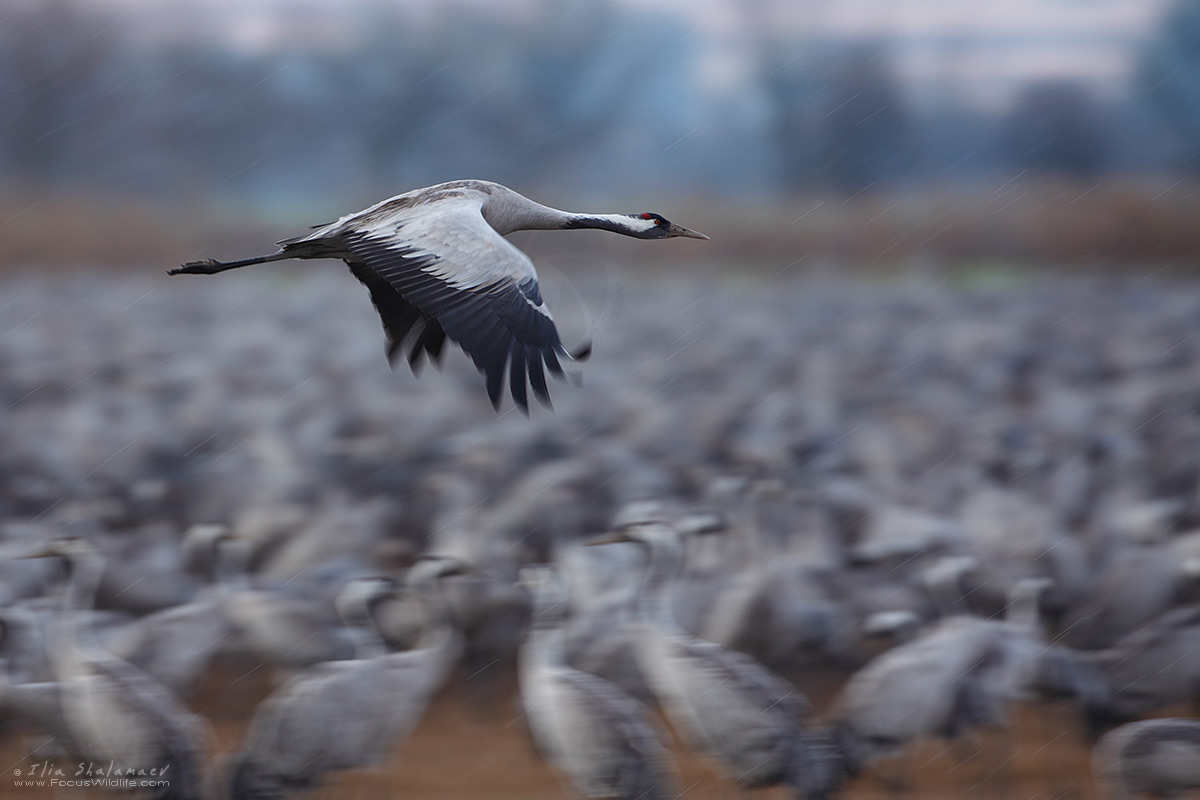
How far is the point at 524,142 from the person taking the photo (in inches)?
387

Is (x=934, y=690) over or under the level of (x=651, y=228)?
under

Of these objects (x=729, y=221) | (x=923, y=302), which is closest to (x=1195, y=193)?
(x=923, y=302)

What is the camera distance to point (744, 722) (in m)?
3.29

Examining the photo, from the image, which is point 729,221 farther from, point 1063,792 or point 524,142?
point 1063,792

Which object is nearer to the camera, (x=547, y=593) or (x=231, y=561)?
(x=547, y=593)

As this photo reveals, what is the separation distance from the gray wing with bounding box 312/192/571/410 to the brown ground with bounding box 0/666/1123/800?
1726 mm

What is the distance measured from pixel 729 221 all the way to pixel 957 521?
530cm

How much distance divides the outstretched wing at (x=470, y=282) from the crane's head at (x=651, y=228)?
48cm

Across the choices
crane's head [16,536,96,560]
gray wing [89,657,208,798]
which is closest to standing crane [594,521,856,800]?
gray wing [89,657,208,798]

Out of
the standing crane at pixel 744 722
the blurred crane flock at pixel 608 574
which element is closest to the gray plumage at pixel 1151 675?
the blurred crane flock at pixel 608 574

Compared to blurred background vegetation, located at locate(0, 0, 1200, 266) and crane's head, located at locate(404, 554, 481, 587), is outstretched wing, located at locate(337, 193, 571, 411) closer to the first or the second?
crane's head, located at locate(404, 554, 481, 587)

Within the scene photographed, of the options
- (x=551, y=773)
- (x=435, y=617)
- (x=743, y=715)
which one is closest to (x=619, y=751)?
(x=743, y=715)

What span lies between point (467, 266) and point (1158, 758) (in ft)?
7.32

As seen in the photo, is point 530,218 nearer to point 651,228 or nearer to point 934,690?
point 651,228
